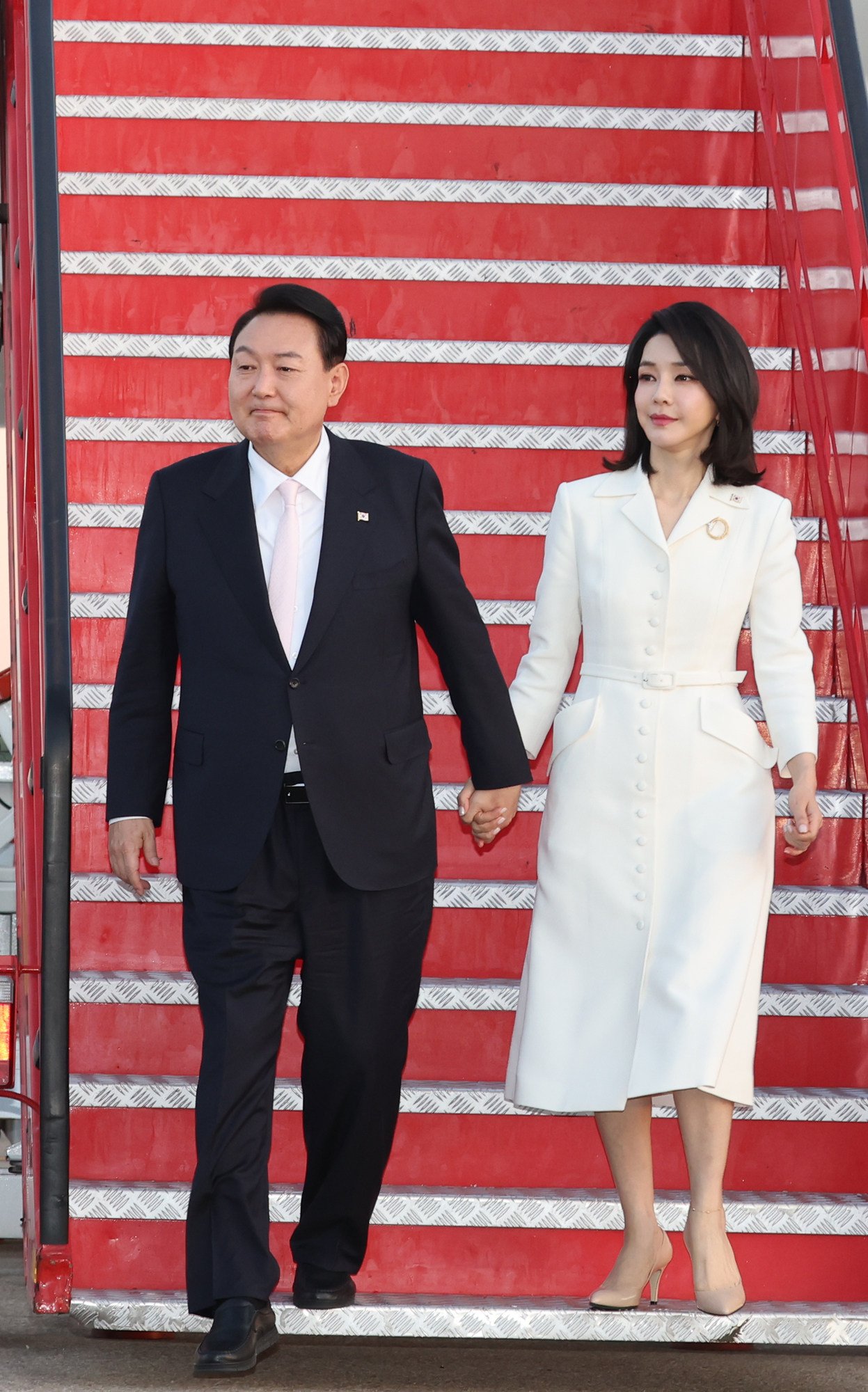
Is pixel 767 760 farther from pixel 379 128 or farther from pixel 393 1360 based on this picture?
pixel 379 128

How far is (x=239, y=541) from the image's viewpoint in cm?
373

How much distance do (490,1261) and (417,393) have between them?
2.44 meters

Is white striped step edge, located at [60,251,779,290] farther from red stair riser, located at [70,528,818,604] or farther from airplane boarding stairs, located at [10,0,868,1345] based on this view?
red stair riser, located at [70,528,818,604]

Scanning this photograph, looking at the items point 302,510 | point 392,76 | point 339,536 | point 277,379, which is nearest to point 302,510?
point 302,510

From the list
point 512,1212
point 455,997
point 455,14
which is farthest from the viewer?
point 455,14

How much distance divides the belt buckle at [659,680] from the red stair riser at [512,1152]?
1007 millimetres

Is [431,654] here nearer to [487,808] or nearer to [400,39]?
[487,808]

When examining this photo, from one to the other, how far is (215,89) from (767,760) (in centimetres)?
319

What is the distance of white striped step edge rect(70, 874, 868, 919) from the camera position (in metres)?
4.62

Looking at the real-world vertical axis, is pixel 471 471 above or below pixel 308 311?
below

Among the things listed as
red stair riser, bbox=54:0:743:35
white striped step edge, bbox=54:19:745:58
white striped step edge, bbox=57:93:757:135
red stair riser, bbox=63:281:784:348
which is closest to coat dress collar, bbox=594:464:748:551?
red stair riser, bbox=63:281:784:348

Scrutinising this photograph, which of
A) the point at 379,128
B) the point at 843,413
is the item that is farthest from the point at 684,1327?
the point at 379,128

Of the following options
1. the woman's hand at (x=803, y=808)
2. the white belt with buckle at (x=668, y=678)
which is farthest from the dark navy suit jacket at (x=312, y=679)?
the woman's hand at (x=803, y=808)

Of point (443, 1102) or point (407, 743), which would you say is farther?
point (443, 1102)
